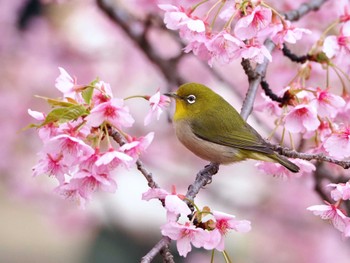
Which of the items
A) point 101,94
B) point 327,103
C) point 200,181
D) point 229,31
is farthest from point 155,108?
point 327,103

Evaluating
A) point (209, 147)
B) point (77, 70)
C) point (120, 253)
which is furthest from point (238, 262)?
point (209, 147)

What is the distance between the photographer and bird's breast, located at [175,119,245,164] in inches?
122

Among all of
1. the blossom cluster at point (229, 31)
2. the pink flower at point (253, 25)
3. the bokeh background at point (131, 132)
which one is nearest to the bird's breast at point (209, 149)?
the blossom cluster at point (229, 31)

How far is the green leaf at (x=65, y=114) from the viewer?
2129mm

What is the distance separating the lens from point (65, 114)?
214 centimetres

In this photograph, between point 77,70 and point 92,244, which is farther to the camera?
point 92,244

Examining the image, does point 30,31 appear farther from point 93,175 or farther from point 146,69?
point 93,175

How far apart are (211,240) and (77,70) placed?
5.14 meters

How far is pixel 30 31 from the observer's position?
6898 millimetres

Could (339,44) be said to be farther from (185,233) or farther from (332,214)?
(185,233)

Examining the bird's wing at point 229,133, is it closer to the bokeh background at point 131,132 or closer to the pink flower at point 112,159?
the pink flower at point 112,159

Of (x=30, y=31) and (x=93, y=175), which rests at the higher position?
(x=93, y=175)

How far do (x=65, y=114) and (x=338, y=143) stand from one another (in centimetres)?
106

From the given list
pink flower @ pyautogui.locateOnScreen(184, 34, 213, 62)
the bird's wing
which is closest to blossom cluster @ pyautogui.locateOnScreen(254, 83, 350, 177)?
the bird's wing
